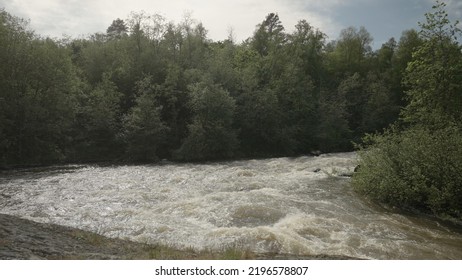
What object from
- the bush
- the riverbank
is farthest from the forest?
the riverbank

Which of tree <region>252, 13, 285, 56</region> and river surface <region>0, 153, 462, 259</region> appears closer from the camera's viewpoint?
river surface <region>0, 153, 462, 259</region>

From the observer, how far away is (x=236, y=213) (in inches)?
690

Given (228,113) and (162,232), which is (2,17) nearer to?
(228,113)

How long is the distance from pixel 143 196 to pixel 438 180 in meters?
16.0

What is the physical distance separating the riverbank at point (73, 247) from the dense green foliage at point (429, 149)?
10.7 meters

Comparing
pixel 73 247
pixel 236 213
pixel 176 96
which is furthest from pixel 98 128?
pixel 73 247

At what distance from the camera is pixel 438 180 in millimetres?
19344

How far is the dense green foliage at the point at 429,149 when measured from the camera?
62.3 feet

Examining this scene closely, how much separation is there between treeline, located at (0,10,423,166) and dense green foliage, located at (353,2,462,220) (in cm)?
2293

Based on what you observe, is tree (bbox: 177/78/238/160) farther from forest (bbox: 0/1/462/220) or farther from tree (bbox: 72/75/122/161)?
tree (bbox: 72/75/122/161)

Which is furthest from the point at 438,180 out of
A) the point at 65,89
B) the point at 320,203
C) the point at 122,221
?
the point at 65,89

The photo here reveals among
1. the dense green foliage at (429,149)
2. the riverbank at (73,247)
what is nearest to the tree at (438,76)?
the dense green foliage at (429,149)

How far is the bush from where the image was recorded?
18.7 m

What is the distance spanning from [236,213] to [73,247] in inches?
313
